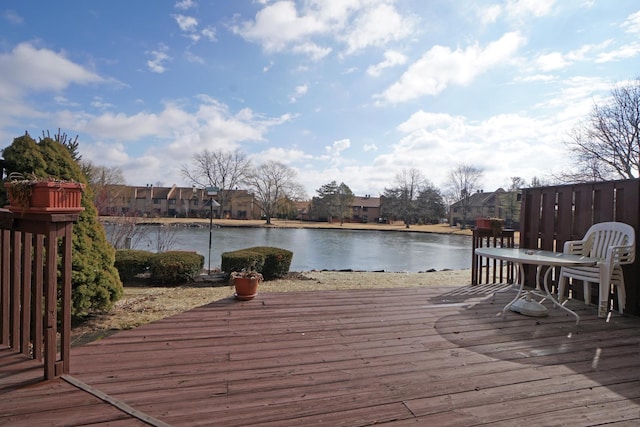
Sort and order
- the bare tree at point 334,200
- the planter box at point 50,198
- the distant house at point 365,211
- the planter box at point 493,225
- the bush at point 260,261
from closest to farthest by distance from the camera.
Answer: the planter box at point 50,198, the planter box at point 493,225, the bush at point 260,261, the bare tree at point 334,200, the distant house at point 365,211

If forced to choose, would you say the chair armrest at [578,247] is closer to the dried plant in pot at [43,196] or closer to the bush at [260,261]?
the dried plant in pot at [43,196]

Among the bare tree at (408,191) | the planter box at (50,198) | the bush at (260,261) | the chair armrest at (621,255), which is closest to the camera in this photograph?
the planter box at (50,198)

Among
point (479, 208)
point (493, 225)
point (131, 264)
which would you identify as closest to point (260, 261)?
point (131, 264)

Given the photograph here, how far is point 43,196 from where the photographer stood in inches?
58.4

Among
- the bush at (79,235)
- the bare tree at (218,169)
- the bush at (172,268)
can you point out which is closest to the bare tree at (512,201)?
the bare tree at (218,169)

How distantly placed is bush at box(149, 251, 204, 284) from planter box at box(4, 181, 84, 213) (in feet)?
15.6

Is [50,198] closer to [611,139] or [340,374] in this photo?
[340,374]

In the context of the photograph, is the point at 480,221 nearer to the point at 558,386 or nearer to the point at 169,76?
the point at 558,386

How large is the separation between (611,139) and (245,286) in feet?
70.0

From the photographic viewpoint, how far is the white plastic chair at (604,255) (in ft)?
9.35

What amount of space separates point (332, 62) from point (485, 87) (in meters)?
3.08

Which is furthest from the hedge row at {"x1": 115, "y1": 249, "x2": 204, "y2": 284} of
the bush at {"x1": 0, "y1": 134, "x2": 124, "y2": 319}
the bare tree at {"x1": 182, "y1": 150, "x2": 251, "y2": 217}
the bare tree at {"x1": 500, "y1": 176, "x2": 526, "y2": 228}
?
the bare tree at {"x1": 500, "y1": 176, "x2": 526, "y2": 228}

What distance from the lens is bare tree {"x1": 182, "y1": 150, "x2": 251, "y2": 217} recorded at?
115 feet

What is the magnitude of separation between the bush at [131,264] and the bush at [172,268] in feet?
0.54
